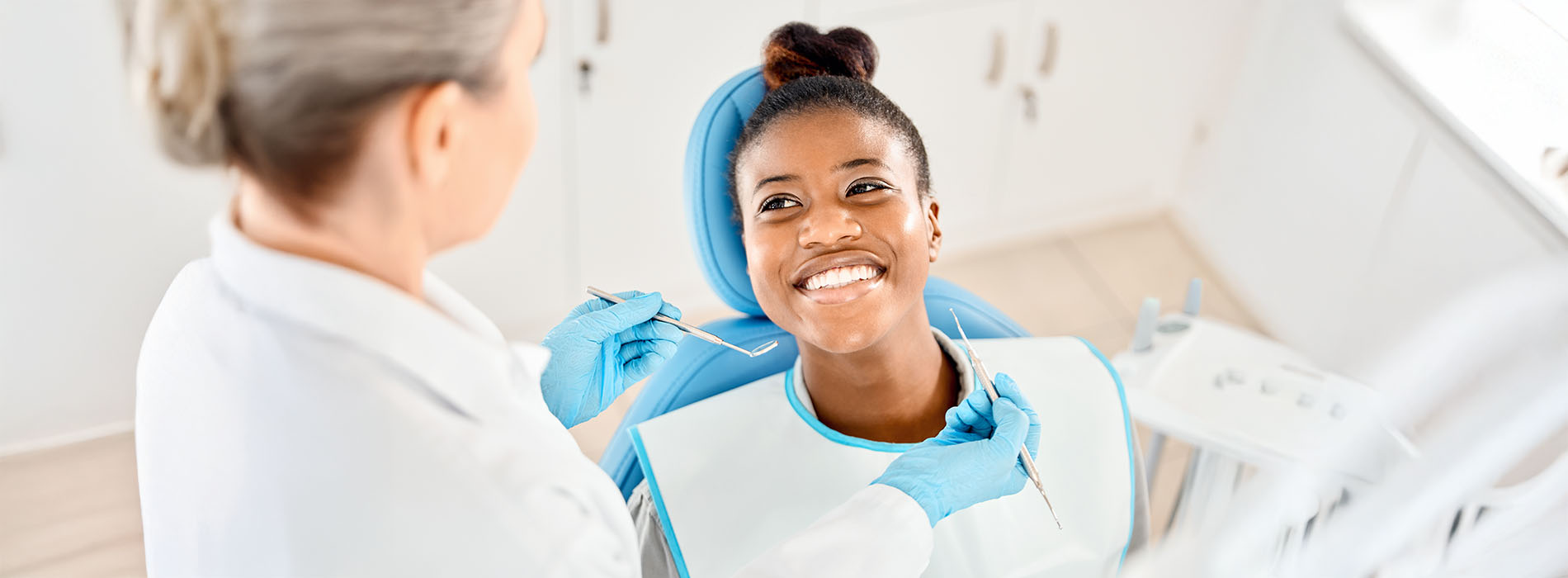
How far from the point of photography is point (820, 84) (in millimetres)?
1518

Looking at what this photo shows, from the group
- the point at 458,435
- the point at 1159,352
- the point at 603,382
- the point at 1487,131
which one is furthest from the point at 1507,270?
the point at 458,435

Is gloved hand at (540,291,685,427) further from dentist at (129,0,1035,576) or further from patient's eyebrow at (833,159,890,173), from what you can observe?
dentist at (129,0,1035,576)

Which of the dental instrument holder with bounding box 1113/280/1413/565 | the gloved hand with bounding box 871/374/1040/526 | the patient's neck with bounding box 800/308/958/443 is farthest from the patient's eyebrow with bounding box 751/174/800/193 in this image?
the dental instrument holder with bounding box 1113/280/1413/565

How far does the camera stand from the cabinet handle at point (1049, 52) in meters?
2.91

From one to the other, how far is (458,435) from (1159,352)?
1.36 metres

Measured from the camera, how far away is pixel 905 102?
113 inches

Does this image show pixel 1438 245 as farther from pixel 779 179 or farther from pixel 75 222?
pixel 75 222

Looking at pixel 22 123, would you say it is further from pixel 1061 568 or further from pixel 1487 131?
pixel 1487 131

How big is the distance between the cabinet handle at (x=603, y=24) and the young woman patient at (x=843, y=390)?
928 millimetres

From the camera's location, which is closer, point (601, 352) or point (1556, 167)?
point (601, 352)

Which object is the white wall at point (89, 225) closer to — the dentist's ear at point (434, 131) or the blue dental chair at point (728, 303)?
the blue dental chair at point (728, 303)

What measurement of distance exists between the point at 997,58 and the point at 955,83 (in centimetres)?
12

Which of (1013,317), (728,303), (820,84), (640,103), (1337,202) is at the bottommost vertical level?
(1013,317)

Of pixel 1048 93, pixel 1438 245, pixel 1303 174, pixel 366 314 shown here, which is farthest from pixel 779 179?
pixel 1303 174
